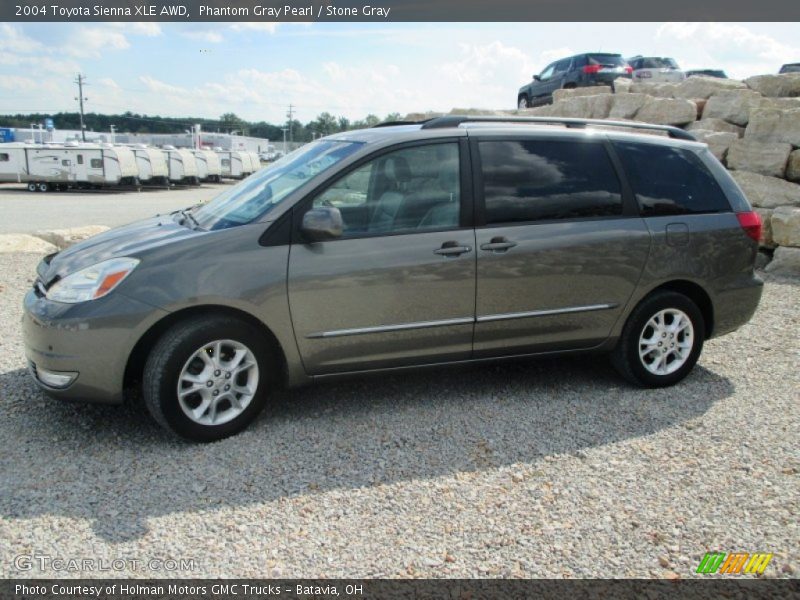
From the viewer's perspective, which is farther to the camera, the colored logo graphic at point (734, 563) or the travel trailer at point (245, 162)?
the travel trailer at point (245, 162)

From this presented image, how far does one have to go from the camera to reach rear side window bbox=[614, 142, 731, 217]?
474cm

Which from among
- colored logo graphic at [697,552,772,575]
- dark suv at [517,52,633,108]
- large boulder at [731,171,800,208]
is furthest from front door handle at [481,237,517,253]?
dark suv at [517,52,633,108]

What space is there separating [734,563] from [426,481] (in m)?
1.47

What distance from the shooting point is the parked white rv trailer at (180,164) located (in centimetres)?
3712

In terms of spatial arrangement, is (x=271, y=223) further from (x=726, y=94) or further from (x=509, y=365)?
(x=726, y=94)

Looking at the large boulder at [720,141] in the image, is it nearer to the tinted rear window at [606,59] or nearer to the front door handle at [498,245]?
the front door handle at [498,245]

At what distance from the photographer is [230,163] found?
4553 cm

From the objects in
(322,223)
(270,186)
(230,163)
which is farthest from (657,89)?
(230,163)

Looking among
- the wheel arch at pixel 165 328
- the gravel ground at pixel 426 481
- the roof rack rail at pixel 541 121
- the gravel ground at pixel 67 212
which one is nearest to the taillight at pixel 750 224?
the roof rack rail at pixel 541 121

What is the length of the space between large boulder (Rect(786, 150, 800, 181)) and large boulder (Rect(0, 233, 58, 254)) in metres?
11.4

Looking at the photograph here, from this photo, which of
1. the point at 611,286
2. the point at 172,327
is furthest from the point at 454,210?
the point at 172,327

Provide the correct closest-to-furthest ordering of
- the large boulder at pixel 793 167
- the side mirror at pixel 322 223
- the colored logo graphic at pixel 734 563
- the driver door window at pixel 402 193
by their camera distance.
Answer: the colored logo graphic at pixel 734 563, the side mirror at pixel 322 223, the driver door window at pixel 402 193, the large boulder at pixel 793 167

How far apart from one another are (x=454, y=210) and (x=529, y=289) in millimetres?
731

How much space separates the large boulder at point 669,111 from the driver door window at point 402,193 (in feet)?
34.8
